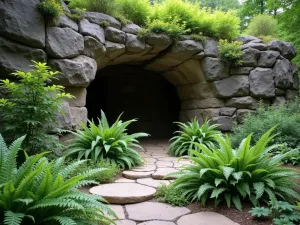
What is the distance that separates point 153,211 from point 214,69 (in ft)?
16.5

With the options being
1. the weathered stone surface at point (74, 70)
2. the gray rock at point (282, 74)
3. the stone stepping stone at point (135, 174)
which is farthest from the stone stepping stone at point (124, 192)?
the gray rock at point (282, 74)

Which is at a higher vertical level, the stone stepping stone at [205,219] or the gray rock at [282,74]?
the gray rock at [282,74]

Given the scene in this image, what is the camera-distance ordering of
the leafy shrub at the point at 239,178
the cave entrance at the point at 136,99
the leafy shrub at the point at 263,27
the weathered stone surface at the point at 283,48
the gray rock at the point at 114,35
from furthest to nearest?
the cave entrance at the point at 136,99 < the leafy shrub at the point at 263,27 < the weathered stone surface at the point at 283,48 < the gray rock at the point at 114,35 < the leafy shrub at the point at 239,178

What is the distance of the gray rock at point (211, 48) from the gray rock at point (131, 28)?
198cm

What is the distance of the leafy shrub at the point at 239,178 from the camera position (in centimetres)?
253

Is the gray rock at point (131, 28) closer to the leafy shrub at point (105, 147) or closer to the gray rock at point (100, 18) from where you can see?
the gray rock at point (100, 18)

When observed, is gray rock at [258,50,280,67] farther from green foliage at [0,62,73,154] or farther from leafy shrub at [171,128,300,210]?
green foliage at [0,62,73,154]

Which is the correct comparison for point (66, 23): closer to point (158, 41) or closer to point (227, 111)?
point (158, 41)

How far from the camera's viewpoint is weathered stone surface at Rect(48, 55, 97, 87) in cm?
449

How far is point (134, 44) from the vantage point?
5844 mm

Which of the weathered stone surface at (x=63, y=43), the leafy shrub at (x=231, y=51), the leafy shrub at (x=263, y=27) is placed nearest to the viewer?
the weathered stone surface at (x=63, y=43)

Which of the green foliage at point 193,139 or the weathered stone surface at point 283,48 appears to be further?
the weathered stone surface at point 283,48

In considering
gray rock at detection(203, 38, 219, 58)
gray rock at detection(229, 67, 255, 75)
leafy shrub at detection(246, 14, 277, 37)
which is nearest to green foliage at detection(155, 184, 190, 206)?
gray rock at detection(203, 38, 219, 58)

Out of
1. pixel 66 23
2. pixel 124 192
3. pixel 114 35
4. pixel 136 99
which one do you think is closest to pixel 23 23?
pixel 66 23
